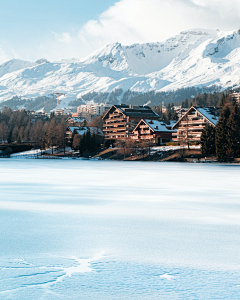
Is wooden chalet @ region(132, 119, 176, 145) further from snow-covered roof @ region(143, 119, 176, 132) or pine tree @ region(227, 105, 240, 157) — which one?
pine tree @ region(227, 105, 240, 157)

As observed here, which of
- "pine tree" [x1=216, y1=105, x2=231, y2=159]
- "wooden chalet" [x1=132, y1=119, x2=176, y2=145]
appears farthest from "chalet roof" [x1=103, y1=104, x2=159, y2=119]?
"pine tree" [x1=216, y1=105, x2=231, y2=159]

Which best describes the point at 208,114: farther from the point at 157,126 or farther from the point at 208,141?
Answer: the point at 208,141

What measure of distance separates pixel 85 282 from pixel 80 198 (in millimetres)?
12835

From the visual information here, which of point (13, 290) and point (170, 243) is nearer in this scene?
point (13, 290)

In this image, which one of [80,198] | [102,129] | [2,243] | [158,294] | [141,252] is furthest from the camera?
[102,129]

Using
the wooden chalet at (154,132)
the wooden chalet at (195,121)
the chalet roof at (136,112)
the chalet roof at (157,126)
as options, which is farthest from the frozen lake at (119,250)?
the chalet roof at (136,112)

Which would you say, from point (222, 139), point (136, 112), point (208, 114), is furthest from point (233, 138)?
point (136, 112)

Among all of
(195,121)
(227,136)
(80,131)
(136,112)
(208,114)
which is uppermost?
(136,112)

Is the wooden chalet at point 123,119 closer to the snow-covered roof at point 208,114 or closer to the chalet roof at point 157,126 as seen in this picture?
the chalet roof at point 157,126

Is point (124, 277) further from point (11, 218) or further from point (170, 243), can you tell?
point (11, 218)

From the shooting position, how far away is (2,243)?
11.0 meters

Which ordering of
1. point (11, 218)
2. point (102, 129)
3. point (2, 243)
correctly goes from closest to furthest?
point (2, 243) → point (11, 218) → point (102, 129)

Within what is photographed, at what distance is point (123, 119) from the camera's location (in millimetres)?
148250

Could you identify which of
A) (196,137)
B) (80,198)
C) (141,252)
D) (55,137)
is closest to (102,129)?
(55,137)
